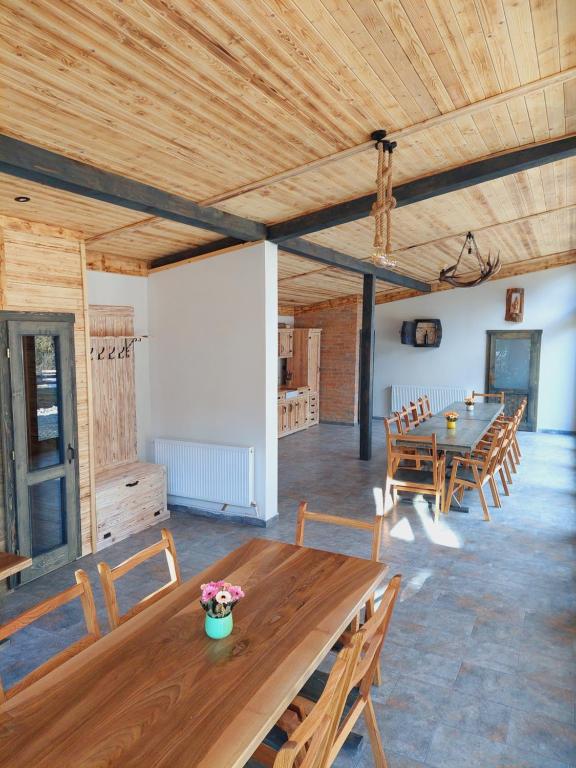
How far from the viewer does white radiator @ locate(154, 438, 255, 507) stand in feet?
18.0

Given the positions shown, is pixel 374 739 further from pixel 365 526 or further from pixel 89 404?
pixel 89 404

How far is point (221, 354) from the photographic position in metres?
5.70

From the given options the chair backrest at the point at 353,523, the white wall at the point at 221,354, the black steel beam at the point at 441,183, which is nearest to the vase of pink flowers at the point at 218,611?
the chair backrest at the point at 353,523

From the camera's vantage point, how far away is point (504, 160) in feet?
14.0

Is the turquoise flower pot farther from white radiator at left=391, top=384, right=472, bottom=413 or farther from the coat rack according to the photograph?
white radiator at left=391, top=384, right=472, bottom=413

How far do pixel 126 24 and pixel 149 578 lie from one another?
3771 mm

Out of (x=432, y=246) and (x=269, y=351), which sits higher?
(x=432, y=246)

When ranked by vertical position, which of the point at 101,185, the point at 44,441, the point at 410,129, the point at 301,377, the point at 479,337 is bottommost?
the point at 44,441

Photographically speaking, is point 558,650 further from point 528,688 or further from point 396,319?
point 396,319

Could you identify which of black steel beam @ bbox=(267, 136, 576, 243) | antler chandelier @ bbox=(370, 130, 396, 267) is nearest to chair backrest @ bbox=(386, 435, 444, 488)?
black steel beam @ bbox=(267, 136, 576, 243)

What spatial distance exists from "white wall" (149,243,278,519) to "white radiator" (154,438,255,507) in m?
0.13

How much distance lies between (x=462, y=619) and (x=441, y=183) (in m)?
3.56

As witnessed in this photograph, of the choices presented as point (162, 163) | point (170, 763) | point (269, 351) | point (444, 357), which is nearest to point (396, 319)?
point (444, 357)

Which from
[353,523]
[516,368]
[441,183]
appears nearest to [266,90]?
[441,183]
